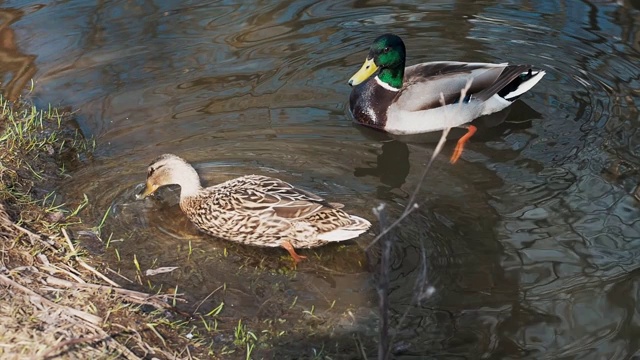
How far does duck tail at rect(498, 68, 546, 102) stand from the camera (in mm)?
7477

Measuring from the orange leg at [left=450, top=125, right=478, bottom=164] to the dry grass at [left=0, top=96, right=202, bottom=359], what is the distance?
8.81 ft

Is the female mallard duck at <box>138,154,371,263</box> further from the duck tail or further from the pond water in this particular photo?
the duck tail

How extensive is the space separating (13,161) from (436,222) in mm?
2808

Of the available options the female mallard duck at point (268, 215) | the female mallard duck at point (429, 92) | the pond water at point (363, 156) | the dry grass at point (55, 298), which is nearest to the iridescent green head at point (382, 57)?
the female mallard duck at point (429, 92)

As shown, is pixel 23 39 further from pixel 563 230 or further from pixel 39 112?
pixel 563 230

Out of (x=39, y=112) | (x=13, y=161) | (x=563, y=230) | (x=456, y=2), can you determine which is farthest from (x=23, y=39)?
(x=563, y=230)

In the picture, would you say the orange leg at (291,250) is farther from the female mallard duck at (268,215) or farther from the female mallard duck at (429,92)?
the female mallard duck at (429,92)

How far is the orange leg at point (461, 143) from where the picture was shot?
672 centimetres

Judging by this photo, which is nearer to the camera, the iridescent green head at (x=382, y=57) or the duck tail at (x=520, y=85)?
the duck tail at (x=520, y=85)

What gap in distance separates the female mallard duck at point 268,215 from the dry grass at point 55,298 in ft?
2.67

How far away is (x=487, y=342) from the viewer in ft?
15.4

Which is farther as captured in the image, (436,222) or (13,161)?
(13,161)

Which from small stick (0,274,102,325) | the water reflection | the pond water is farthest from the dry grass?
the water reflection

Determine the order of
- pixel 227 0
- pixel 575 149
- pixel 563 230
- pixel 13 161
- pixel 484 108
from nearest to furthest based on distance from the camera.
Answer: pixel 563 230 → pixel 13 161 → pixel 575 149 → pixel 484 108 → pixel 227 0
